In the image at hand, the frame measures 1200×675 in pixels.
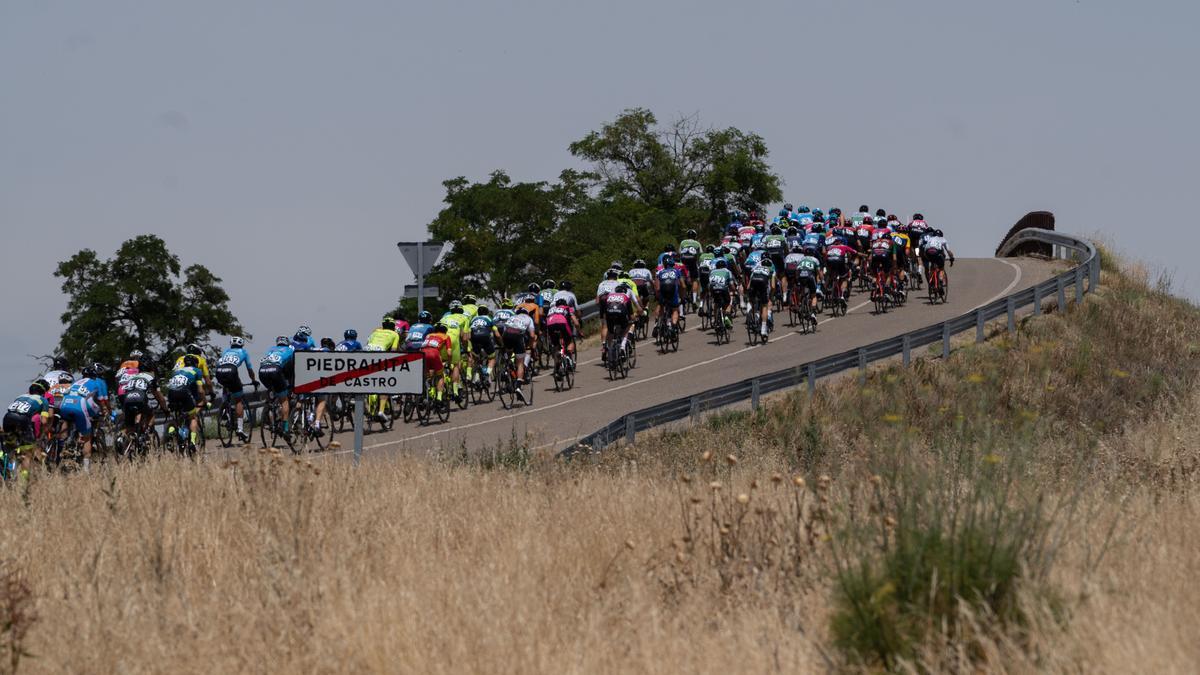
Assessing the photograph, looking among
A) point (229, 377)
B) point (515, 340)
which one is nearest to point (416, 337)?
point (515, 340)

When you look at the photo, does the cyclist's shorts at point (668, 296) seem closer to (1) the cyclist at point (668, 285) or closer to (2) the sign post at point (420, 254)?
(1) the cyclist at point (668, 285)

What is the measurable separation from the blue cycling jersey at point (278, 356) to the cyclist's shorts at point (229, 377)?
554mm

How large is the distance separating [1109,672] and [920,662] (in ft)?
2.83

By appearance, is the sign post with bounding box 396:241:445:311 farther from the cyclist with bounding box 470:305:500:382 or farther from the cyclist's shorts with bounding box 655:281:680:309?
the cyclist's shorts with bounding box 655:281:680:309

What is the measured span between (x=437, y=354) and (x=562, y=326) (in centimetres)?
313

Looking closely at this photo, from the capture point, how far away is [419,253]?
25438 mm

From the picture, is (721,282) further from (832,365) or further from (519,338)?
(832,365)

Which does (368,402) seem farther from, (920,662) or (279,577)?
(920,662)

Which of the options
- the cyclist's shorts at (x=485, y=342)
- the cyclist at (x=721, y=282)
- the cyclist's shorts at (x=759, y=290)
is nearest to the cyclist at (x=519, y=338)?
the cyclist's shorts at (x=485, y=342)

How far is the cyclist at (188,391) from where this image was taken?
2405cm

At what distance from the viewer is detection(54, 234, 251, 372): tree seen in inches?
Answer: 2490

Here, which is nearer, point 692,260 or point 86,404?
point 86,404

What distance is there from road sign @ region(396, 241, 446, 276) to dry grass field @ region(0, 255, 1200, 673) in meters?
11.3

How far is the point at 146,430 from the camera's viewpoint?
23.9m
